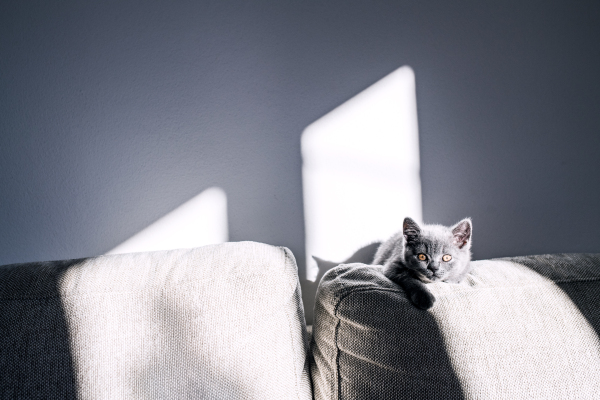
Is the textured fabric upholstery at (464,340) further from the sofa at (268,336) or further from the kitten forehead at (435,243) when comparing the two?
the kitten forehead at (435,243)

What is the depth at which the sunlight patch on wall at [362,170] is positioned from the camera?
1.17 meters

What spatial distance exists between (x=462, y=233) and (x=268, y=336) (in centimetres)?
71

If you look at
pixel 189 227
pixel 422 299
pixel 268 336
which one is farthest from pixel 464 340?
pixel 189 227

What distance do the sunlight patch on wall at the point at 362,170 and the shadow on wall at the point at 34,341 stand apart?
83cm

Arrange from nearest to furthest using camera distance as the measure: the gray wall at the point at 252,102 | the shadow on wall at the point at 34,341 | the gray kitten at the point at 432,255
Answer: the shadow on wall at the point at 34,341 → the gray kitten at the point at 432,255 → the gray wall at the point at 252,102

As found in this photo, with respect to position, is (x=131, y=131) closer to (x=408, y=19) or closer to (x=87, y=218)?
(x=87, y=218)

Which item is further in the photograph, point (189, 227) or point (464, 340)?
point (189, 227)

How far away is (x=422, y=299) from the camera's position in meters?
0.80

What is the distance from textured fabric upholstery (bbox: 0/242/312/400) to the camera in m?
0.73

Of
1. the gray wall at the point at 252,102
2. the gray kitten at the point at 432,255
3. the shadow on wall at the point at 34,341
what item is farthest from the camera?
the gray wall at the point at 252,102

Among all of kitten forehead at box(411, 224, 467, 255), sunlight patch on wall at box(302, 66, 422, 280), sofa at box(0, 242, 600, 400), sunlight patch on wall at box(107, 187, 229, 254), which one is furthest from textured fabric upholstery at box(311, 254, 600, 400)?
sunlight patch on wall at box(107, 187, 229, 254)

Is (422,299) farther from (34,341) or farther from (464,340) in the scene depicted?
(34,341)

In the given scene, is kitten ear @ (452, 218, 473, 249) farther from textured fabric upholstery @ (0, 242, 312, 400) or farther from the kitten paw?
textured fabric upholstery @ (0, 242, 312, 400)

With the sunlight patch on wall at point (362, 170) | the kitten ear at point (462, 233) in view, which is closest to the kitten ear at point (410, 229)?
the kitten ear at point (462, 233)
